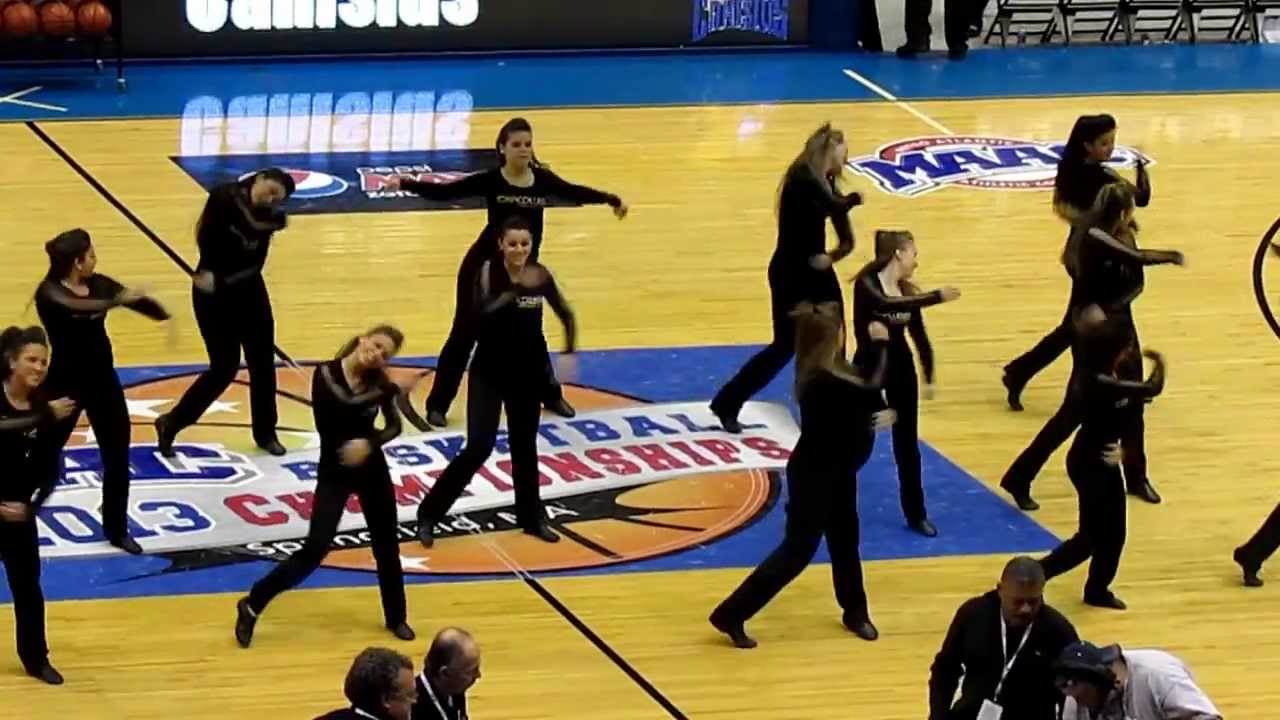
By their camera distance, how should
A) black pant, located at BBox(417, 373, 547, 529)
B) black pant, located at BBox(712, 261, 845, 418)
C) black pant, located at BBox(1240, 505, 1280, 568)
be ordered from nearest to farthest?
black pant, located at BBox(417, 373, 547, 529) < black pant, located at BBox(1240, 505, 1280, 568) < black pant, located at BBox(712, 261, 845, 418)

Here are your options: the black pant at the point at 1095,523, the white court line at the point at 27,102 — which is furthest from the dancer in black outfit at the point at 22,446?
the white court line at the point at 27,102

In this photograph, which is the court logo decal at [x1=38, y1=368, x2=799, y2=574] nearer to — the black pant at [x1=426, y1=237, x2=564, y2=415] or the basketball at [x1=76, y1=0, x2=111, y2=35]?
the black pant at [x1=426, y1=237, x2=564, y2=415]

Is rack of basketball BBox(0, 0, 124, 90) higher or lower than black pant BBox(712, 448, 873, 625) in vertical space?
higher

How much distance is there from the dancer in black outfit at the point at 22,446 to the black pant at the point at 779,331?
4.61 m

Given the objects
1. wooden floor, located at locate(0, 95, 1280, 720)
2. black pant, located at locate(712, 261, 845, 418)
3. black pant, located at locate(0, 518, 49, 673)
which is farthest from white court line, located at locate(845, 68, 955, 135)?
black pant, located at locate(0, 518, 49, 673)

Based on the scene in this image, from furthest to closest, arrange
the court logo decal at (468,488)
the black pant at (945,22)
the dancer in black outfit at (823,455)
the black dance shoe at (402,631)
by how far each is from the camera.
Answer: the black pant at (945,22)
the court logo decal at (468,488)
the black dance shoe at (402,631)
the dancer in black outfit at (823,455)

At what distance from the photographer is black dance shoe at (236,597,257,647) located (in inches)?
442

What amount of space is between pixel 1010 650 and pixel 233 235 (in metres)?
5.74

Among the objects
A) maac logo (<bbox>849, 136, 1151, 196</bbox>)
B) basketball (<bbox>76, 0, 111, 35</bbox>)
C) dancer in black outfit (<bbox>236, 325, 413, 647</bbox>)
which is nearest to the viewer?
dancer in black outfit (<bbox>236, 325, 413, 647</bbox>)

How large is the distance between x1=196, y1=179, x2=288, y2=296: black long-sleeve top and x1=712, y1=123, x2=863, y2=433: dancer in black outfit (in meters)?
2.88

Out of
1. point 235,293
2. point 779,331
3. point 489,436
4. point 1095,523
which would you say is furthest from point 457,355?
point 1095,523

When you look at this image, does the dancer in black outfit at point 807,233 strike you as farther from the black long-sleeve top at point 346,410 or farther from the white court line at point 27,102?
the white court line at point 27,102

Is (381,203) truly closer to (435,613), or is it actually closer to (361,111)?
(361,111)

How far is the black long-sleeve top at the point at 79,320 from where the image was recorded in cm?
1160
